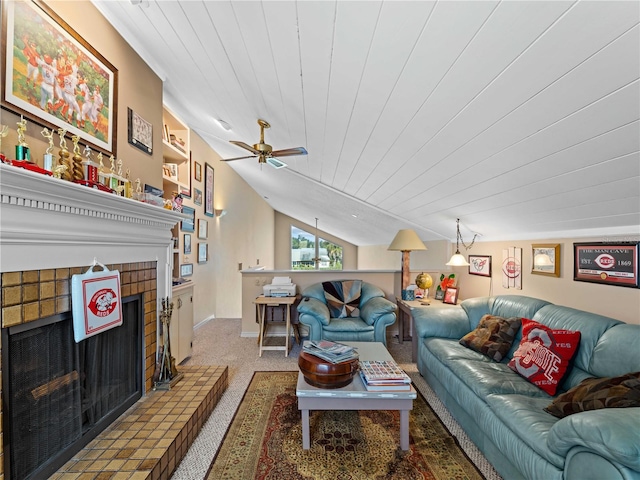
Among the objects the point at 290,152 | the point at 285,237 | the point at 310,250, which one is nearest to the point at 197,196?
the point at 290,152

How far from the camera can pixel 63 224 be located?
1387mm

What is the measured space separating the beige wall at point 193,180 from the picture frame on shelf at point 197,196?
0.24ft

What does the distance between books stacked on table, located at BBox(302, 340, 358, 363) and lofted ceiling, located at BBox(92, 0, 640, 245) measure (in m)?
1.54

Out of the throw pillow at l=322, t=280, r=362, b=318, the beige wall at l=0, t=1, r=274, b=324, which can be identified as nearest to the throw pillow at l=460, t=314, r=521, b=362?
the throw pillow at l=322, t=280, r=362, b=318

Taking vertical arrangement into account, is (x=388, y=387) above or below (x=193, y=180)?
below

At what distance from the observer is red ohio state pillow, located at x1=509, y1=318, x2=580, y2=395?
5.71 ft

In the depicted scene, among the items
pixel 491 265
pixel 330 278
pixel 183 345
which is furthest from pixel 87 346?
pixel 491 265

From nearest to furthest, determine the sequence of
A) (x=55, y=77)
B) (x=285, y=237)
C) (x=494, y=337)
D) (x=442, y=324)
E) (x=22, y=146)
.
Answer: (x=22, y=146)
(x=55, y=77)
(x=494, y=337)
(x=442, y=324)
(x=285, y=237)

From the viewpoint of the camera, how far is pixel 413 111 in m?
1.70

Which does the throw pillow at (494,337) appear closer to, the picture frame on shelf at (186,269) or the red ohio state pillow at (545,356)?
the red ohio state pillow at (545,356)

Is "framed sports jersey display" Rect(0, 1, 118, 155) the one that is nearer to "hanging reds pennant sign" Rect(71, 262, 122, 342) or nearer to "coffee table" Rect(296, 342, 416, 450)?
"hanging reds pennant sign" Rect(71, 262, 122, 342)

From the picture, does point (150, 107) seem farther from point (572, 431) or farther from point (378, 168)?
point (572, 431)

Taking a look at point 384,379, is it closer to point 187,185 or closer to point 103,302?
point 103,302

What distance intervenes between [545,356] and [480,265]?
5.57 feet
